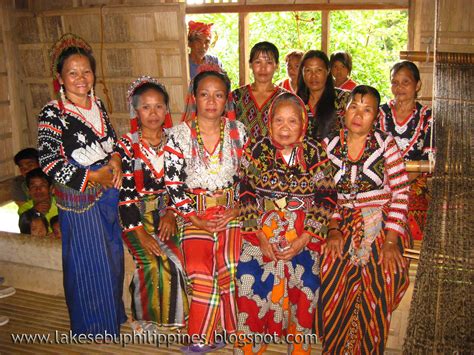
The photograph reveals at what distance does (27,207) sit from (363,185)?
108 inches

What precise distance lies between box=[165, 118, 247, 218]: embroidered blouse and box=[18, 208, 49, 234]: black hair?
1.60 m

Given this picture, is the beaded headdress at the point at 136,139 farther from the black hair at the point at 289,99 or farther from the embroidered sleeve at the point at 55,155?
the black hair at the point at 289,99

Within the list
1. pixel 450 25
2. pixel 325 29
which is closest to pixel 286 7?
pixel 325 29

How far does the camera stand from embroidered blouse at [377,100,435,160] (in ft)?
10.9

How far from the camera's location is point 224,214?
281cm

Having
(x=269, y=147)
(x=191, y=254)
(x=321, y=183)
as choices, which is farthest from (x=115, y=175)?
(x=321, y=183)

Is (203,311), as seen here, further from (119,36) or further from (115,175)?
(119,36)

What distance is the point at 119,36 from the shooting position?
6.00 metres

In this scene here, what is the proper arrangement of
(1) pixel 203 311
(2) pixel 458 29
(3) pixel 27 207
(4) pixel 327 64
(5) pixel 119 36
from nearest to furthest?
(1) pixel 203 311, (4) pixel 327 64, (3) pixel 27 207, (2) pixel 458 29, (5) pixel 119 36

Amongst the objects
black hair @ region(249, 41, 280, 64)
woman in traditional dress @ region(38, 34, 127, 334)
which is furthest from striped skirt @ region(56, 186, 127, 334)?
black hair @ region(249, 41, 280, 64)

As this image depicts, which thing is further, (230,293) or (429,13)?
(429,13)

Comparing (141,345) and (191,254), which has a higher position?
(191,254)

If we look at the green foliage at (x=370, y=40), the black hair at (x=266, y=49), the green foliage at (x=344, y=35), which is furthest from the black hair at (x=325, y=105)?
the green foliage at (x=370, y=40)

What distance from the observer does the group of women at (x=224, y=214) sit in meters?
2.59
